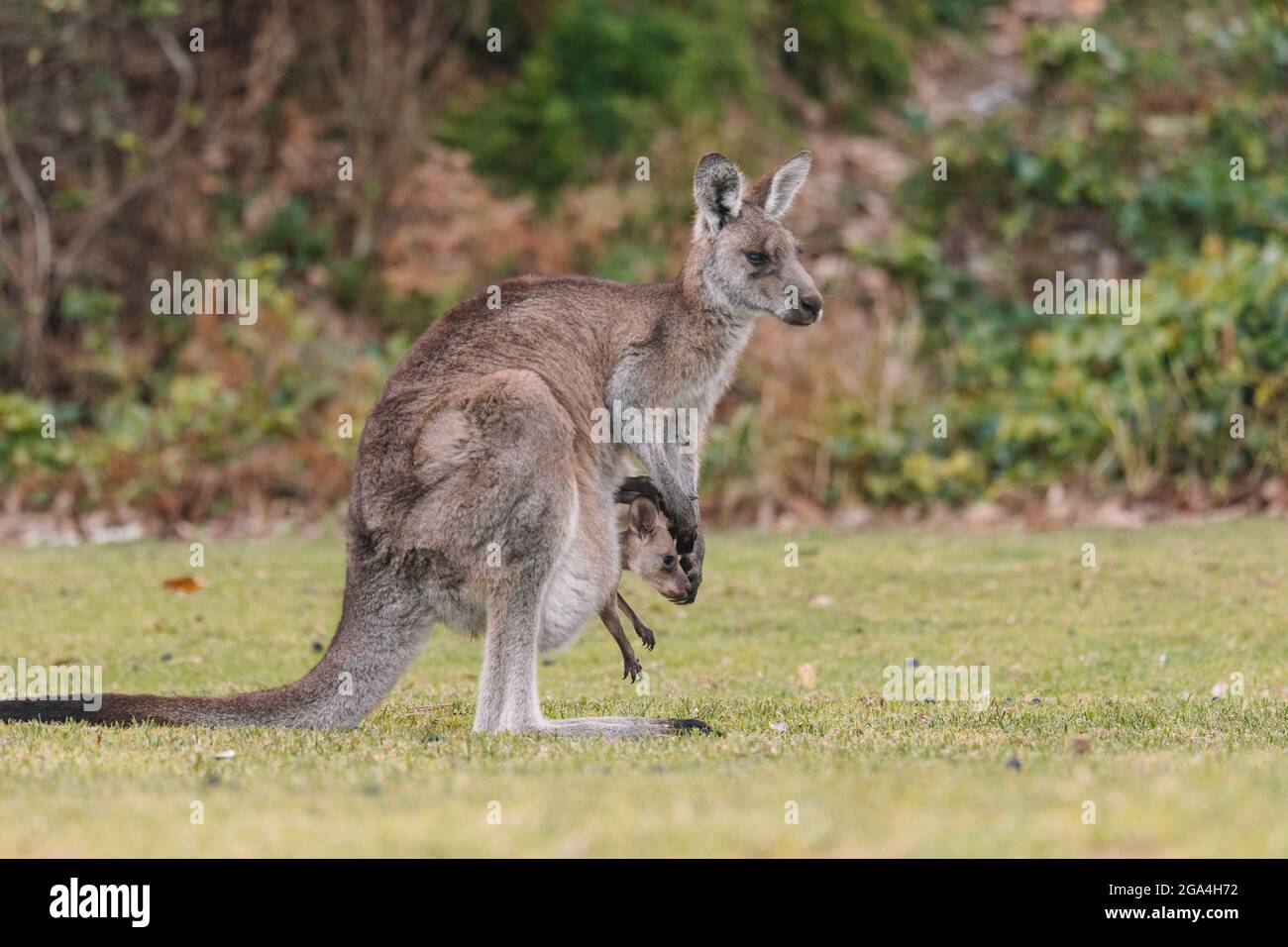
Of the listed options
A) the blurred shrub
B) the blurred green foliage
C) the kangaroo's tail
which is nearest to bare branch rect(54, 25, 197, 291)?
the blurred green foliage

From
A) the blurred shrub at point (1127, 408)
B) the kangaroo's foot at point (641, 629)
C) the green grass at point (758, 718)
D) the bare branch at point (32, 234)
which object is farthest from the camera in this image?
the bare branch at point (32, 234)

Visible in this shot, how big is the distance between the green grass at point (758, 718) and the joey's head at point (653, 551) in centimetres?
47

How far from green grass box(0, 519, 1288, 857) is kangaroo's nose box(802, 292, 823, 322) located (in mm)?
1442

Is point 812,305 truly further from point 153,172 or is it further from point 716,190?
point 153,172

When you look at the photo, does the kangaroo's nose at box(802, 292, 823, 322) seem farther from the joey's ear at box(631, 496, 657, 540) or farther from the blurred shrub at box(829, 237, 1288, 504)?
the blurred shrub at box(829, 237, 1288, 504)

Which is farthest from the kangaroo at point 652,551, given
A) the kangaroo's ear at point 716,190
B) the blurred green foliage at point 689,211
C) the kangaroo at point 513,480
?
the blurred green foliage at point 689,211

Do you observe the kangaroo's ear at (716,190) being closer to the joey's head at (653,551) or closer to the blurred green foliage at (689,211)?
the joey's head at (653,551)

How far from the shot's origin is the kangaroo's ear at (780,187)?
6.93m

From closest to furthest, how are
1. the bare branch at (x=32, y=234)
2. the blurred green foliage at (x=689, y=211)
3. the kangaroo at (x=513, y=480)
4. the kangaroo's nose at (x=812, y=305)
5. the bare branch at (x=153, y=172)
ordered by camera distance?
the kangaroo at (x=513, y=480) < the kangaroo's nose at (x=812, y=305) < the blurred green foliage at (x=689, y=211) < the bare branch at (x=32, y=234) < the bare branch at (x=153, y=172)

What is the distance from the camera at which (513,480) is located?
18.7ft

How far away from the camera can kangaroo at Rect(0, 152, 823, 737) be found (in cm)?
572

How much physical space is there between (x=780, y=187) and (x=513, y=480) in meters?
1.96

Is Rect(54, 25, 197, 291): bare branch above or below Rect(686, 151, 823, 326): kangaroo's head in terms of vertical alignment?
above

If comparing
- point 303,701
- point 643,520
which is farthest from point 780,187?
point 303,701
